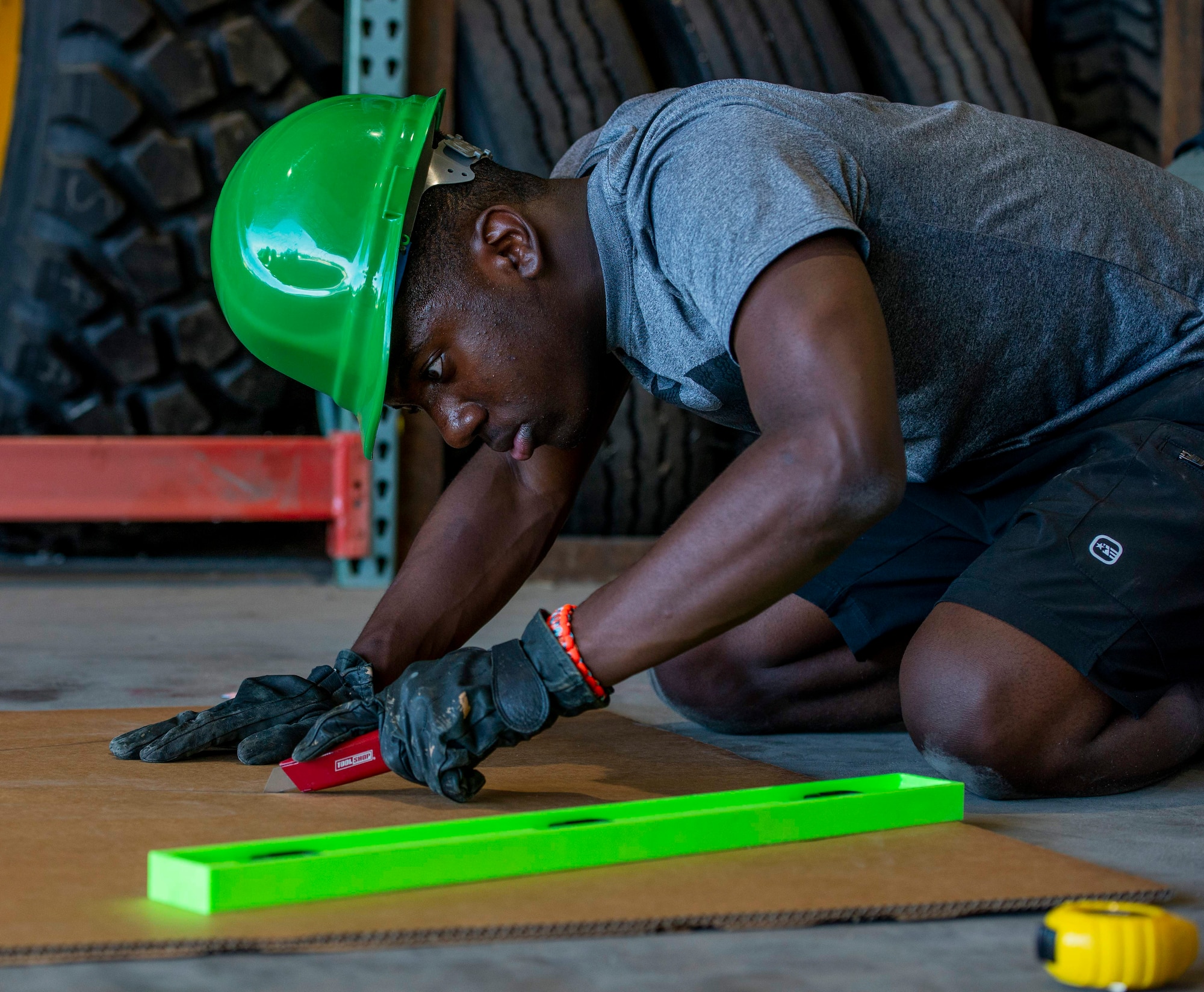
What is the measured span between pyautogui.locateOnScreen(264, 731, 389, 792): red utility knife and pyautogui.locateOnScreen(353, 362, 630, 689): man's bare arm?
1.04 ft

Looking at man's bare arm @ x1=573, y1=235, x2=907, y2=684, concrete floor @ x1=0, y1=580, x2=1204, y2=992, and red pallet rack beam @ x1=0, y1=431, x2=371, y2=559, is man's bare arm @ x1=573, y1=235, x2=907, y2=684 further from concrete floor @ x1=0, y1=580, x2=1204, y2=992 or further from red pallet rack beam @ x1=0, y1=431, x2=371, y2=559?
red pallet rack beam @ x1=0, y1=431, x2=371, y2=559

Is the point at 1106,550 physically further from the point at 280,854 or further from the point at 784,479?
the point at 280,854

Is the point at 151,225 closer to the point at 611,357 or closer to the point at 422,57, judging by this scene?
the point at 422,57

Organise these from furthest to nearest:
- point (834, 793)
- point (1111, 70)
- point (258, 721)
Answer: point (1111, 70) < point (258, 721) < point (834, 793)

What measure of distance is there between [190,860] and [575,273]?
80 centimetres

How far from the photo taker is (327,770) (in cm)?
144

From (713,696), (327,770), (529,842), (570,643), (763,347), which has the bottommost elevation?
(713,696)

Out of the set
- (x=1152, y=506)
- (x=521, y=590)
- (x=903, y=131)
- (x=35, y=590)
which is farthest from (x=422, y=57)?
(x=1152, y=506)

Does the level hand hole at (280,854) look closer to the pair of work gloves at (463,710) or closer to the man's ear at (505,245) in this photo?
the pair of work gloves at (463,710)

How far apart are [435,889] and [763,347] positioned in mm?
573

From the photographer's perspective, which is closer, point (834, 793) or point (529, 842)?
point (529, 842)

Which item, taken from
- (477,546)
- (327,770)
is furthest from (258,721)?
(477,546)

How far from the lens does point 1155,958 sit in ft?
2.91

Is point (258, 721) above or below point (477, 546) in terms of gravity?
below
